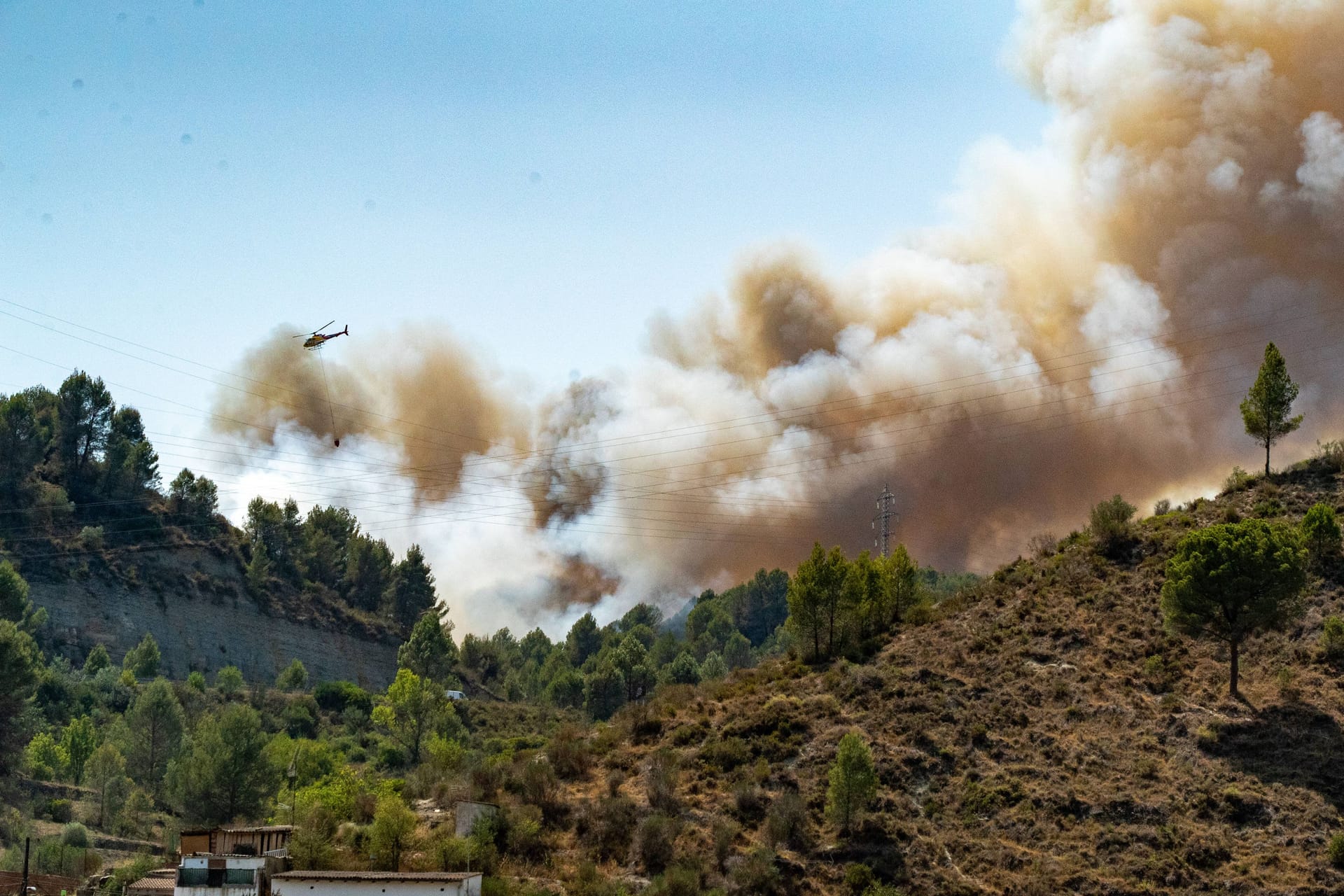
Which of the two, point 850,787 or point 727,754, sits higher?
point 727,754

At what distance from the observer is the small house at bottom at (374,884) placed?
52.1 metres

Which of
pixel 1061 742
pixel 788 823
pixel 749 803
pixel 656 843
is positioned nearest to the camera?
pixel 656 843

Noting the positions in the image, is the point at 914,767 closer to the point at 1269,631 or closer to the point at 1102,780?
the point at 1102,780

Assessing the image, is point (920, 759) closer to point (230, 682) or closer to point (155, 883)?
point (155, 883)

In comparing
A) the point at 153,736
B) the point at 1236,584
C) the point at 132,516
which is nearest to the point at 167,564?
the point at 132,516

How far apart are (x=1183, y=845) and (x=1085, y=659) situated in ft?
55.2

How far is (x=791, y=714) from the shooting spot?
7119 cm

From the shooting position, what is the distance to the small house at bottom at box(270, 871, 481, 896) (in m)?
52.1

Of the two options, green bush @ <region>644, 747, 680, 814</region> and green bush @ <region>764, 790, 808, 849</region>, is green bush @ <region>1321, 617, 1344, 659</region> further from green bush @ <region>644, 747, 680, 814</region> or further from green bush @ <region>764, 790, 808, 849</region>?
green bush @ <region>644, 747, 680, 814</region>

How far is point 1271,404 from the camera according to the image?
82.2m

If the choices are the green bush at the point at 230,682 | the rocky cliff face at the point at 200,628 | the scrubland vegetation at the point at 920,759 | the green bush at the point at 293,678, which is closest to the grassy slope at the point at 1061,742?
the scrubland vegetation at the point at 920,759

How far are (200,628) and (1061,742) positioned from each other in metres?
92.0

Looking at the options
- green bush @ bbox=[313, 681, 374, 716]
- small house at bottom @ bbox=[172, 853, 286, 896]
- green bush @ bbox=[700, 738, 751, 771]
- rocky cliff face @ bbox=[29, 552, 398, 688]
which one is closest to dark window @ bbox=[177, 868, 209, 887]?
small house at bottom @ bbox=[172, 853, 286, 896]

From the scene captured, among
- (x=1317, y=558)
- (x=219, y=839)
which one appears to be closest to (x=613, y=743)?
(x=219, y=839)
